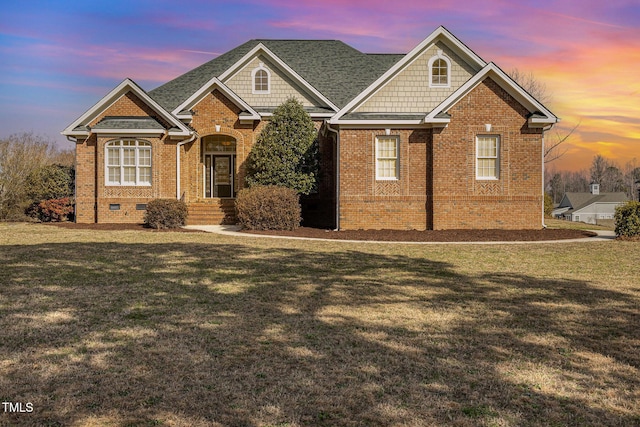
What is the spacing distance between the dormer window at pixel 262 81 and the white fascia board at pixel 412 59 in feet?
21.2

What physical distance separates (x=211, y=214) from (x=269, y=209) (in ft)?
15.0

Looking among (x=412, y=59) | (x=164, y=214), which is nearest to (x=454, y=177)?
(x=412, y=59)

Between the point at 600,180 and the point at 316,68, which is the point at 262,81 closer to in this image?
the point at 316,68

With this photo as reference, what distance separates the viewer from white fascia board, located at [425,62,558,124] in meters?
19.0

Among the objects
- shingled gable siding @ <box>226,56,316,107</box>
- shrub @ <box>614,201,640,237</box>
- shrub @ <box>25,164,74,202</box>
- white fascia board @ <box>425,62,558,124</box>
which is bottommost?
shrub @ <box>614,201,640,237</box>

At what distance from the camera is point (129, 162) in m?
22.6

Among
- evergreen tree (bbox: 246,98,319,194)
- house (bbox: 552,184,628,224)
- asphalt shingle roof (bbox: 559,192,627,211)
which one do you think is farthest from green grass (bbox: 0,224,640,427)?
asphalt shingle roof (bbox: 559,192,627,211)

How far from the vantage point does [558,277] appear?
32.8ft

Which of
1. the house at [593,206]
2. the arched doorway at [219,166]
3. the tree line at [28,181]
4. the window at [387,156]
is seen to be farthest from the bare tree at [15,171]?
the house at [593,206]

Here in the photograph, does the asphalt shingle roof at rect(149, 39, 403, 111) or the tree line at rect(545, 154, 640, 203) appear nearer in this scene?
the asphalt shingle roof at rect(149, 39, 403, 111)

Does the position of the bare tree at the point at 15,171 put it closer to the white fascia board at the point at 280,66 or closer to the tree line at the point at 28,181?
the tree line at the point at 28,181

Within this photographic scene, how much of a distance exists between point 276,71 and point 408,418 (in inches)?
900

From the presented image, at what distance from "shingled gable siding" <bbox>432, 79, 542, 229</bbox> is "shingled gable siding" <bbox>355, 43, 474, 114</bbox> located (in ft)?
5.44

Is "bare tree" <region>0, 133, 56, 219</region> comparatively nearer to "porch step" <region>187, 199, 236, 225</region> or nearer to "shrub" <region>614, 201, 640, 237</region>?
"porch step" <region>187, 199, 236, 225</region>
